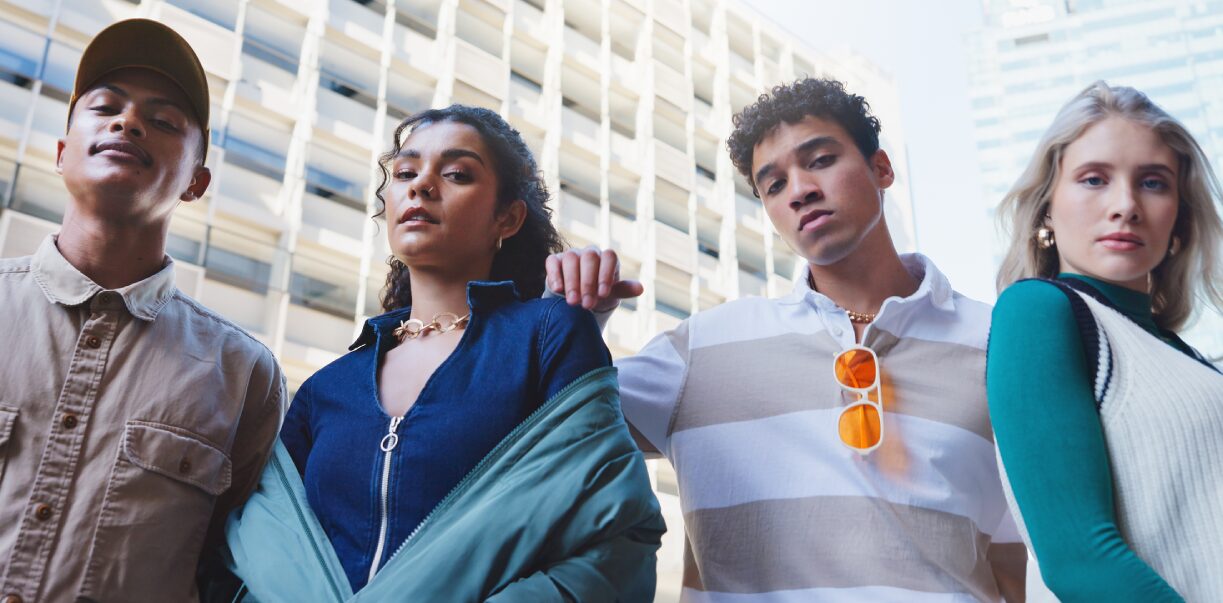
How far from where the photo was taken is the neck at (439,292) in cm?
204

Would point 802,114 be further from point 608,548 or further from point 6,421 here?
point 6,421

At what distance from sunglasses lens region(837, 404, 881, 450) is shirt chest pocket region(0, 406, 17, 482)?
5.06 ft

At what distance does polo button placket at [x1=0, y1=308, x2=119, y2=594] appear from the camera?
1634 millimetres

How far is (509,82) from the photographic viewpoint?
19578 mm

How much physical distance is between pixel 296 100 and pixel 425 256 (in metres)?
14.6

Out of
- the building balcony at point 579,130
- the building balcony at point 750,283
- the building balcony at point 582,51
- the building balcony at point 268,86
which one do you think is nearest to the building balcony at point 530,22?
the building balcony at point 582,51

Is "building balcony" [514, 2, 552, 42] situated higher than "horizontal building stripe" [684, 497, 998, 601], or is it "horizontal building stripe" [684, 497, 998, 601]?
"building balcony" [514, 2, 552, 42]

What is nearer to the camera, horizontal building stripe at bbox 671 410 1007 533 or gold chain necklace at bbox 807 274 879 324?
horizontal building stripe at bbox 671 410 1007 533

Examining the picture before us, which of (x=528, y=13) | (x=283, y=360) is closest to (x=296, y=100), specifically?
(x=283, y=360)

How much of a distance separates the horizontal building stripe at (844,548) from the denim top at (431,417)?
19.8 inches

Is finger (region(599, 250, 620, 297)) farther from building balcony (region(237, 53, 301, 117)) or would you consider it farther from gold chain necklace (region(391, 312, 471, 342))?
building balcony (region(237, 53, 301, 117))

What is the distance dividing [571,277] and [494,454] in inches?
17.1

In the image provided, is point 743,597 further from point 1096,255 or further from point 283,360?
point 283,360

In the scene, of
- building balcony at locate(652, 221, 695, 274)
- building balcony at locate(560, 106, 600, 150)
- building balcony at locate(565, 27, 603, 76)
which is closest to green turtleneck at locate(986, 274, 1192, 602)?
building balcony at locate(560, 106, 600, 150)
